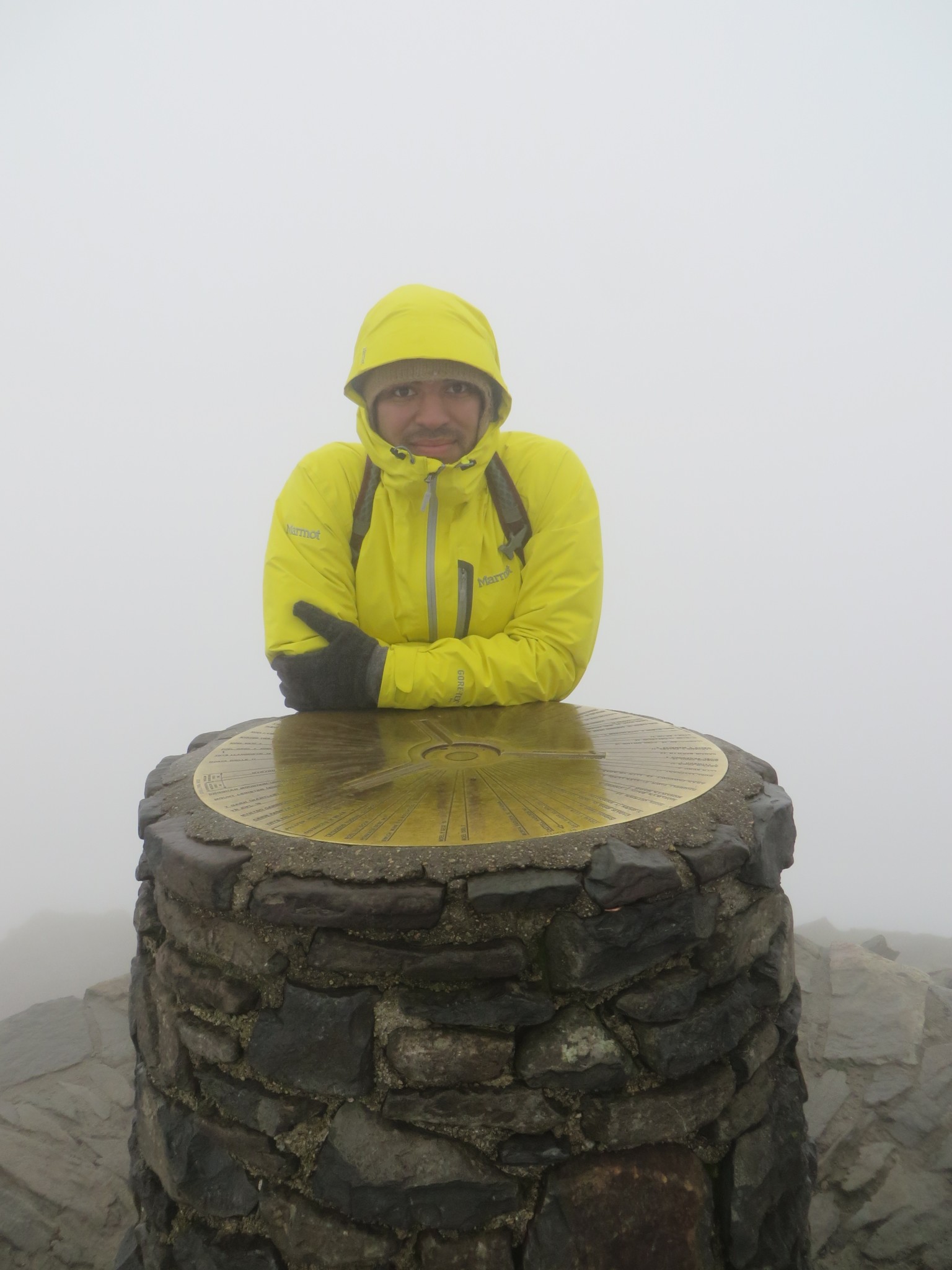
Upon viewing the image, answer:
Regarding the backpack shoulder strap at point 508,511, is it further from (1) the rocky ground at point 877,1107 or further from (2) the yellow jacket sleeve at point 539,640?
(1) the rocky ground at point 877,1107

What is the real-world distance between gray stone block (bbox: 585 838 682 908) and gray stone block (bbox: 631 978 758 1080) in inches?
11.5

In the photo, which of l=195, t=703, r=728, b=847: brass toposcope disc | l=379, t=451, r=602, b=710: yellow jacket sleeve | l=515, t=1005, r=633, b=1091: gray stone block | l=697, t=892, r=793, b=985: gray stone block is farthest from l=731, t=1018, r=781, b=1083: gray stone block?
l=379, t=451, r=602, b=710: yellow jacket sleeve

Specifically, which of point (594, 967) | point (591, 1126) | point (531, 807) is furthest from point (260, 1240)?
point (531, 807)

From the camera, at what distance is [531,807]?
203 centimetres

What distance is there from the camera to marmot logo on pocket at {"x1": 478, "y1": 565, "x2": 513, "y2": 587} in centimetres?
307

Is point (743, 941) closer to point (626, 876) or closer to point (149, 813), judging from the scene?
point (626, 876)

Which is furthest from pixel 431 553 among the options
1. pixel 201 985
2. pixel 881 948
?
pixel 881 948

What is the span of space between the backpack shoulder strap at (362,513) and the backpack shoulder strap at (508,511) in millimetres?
423

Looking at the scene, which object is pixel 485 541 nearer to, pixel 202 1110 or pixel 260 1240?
pixel 202 1110

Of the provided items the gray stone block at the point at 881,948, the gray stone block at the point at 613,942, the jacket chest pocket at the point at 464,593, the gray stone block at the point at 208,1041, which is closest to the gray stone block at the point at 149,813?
the gray stone block at the point at 208,1041

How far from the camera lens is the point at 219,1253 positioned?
1887 mm

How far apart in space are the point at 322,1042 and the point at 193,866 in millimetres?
464

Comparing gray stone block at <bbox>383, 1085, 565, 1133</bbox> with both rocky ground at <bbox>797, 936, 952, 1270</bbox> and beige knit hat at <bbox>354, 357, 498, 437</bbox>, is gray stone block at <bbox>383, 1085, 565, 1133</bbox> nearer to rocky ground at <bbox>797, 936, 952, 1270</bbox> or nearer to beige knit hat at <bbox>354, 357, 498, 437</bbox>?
rocky ground at <bbox>797, 936, 952, 1270</bbox>

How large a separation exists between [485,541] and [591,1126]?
1.90m
